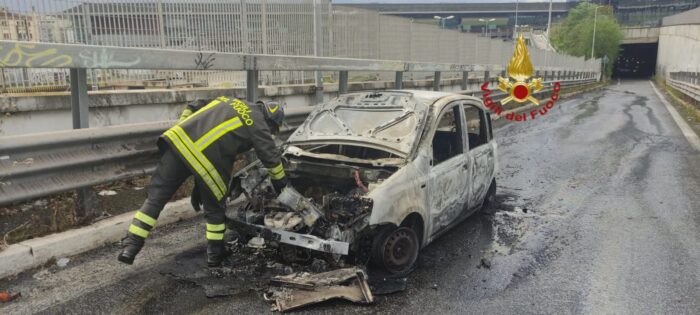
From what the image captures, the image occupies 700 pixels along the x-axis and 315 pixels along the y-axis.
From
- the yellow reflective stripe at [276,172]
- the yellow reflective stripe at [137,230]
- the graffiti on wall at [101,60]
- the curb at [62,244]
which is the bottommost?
the curb at [62,244]

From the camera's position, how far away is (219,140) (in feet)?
13.0

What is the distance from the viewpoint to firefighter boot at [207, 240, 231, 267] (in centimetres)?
409

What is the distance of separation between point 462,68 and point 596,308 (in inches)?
403

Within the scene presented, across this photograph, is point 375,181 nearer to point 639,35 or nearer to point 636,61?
point 639,35

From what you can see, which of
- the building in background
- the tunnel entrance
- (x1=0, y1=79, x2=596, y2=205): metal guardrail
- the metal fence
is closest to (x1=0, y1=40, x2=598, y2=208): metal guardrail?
(x1=0, y1=79, x2=596, y2=205): metal guardrail

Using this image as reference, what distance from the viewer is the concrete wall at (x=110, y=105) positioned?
19.0 ft

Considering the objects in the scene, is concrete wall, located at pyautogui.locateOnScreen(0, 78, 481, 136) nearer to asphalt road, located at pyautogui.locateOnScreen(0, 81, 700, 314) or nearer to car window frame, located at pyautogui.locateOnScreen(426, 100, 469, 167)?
asphalt road, located at pyautogui.locateOnScreen(0, 81, 700, 314)

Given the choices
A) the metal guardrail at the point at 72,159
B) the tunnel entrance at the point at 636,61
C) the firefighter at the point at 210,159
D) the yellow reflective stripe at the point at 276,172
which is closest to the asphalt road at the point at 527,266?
the firefighter at the point at 210,159

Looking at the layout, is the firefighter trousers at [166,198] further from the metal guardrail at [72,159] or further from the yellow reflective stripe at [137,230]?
the metal guardrail at [72,159]

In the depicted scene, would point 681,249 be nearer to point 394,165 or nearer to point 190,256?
point 394,165

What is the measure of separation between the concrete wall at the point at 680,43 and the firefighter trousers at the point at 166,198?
37343mm

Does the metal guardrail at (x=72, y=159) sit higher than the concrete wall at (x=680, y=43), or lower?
lower

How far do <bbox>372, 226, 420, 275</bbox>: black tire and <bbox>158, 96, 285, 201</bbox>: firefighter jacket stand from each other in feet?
3.18

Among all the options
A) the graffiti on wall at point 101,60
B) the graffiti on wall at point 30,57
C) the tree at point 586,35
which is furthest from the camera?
the tree at point 586,35
